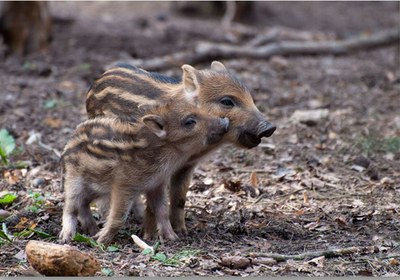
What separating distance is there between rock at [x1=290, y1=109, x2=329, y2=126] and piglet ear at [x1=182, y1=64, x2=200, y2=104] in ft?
11.1

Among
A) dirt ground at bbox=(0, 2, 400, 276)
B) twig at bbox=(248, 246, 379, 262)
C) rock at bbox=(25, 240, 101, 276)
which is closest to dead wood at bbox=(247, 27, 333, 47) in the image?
dirt ground at bbox=(0, 2, 400, 276)

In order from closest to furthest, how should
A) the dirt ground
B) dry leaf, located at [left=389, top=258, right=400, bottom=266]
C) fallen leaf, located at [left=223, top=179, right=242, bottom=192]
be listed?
dry leaf, located at [left=389, top=258, right=400, bottom=266], the dirt ground, fallen leaf, located at [left=223, top=179, right=242, bottom=192]

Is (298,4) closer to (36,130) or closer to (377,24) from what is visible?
(377,24)

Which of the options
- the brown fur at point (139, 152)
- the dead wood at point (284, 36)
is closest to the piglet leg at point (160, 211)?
the brown fur at point (139, 152)

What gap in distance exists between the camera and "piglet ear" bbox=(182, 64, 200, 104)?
5668 mm

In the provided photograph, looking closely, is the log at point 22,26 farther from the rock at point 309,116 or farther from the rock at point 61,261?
the rock at point 61,261

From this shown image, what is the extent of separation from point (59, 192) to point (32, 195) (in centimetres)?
32

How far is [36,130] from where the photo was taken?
8.50 m

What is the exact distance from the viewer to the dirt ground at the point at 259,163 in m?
5.27

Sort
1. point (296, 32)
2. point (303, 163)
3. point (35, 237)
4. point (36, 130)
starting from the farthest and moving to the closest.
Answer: point (296, 32), point (36, 130), point (303, 163), point (35, 237)

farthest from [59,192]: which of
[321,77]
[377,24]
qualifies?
[377,24]

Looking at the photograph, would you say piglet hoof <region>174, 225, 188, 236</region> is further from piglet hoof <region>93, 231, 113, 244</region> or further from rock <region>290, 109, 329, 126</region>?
rock <region>290, 109, 329, 126</region>

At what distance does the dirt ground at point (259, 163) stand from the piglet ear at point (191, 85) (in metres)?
0.98

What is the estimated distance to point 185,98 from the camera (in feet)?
18.6
